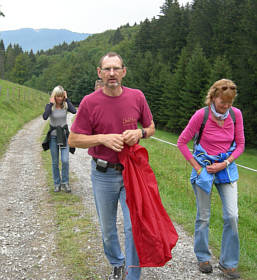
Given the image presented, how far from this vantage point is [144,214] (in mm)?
3174

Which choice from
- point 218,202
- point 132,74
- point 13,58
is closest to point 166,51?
point 132,74

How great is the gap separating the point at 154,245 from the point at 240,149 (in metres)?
1.65

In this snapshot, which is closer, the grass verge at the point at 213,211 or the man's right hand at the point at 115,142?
the man's right hand at the point at 115,142

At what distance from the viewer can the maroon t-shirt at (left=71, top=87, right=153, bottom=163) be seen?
3.23 meters

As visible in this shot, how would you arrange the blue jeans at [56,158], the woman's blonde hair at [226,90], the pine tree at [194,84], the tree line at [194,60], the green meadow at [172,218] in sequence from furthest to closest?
the pine tree at [194,84], the tree line at [194,60], the blue jeans at [56,158], the green meadow at [172,218], the woman's blonde hair at [226,90]

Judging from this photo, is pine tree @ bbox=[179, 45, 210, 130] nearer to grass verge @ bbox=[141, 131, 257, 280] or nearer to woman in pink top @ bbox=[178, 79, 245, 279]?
grass verge @ bbox=[141, 131, 257, 280]

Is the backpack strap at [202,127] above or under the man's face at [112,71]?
under

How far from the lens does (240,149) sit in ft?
13.0

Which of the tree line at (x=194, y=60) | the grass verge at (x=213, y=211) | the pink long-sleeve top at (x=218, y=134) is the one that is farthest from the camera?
the tree line at (x=194, y=60)

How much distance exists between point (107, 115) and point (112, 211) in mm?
1053

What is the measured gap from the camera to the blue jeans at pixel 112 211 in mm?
3234

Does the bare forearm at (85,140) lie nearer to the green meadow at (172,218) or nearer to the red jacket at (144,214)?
the red jacket at (144,214)

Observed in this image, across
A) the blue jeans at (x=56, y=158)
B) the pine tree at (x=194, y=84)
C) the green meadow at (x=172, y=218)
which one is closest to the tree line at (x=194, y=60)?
the pine tree at (x=194, y=84)

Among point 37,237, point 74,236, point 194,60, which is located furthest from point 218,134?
point 194,60
